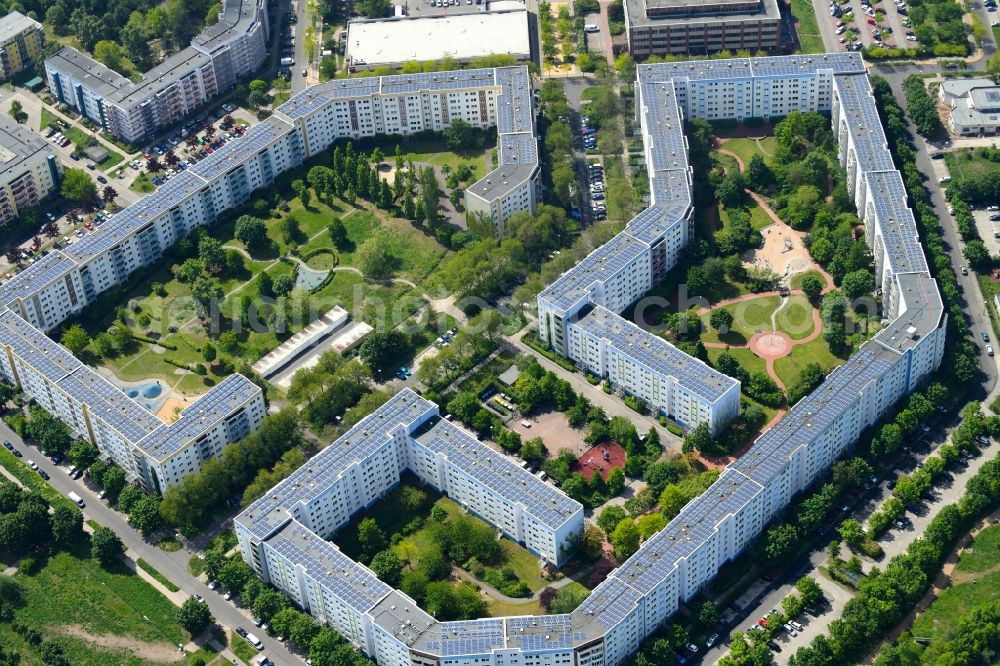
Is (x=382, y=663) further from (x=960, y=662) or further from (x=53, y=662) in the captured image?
(x=960, y=662)

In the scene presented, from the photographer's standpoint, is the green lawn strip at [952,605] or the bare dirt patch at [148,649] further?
the bare dirt patch at [148,649]

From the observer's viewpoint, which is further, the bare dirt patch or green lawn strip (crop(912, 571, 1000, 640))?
the bare dirt patch

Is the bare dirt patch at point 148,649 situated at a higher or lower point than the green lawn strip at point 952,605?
lower

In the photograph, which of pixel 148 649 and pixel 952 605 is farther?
pixel 148 649

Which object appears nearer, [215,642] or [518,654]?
[518,654]

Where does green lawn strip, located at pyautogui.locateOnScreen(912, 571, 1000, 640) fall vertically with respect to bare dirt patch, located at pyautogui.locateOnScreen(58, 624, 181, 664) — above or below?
above

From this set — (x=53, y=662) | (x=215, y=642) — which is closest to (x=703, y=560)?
(x=215, y=642)
